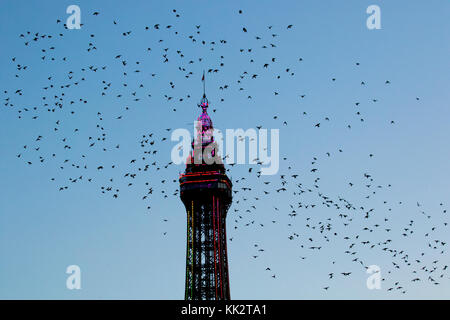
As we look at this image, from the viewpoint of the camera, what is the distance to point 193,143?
495ft

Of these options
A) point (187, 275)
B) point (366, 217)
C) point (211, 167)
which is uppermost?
point (211, 167)

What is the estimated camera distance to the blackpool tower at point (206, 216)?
5438 inches

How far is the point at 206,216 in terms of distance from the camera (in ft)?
472

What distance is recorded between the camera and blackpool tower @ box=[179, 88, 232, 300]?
138 meters
